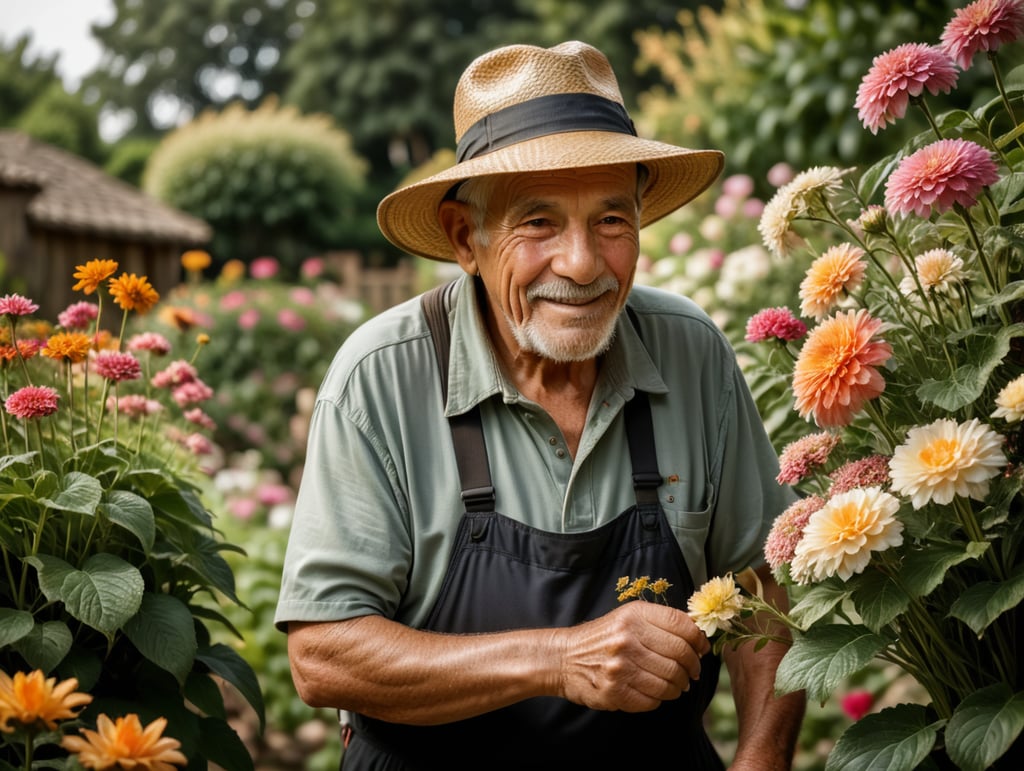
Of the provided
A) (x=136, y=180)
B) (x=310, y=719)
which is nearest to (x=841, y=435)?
(x=310, y=719)

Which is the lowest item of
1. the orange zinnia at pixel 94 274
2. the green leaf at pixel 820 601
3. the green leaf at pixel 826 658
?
the green leaf at pixel 826 658

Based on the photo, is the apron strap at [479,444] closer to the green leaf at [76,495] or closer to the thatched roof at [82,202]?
the green leaf at [76,495]

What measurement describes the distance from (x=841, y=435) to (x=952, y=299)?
26cm

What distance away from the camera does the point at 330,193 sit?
15547 millimetres

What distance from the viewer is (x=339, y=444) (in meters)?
2.03

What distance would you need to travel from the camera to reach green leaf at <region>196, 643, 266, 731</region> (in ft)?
6.41

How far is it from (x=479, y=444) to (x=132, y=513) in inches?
24.9

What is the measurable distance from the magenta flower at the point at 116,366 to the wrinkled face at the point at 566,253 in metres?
0.68

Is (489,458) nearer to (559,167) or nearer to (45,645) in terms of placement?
(559,167)

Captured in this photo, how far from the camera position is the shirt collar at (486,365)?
2117mm

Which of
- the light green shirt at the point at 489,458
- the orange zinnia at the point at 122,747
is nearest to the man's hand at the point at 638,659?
the light green shirt at the point at 489,458

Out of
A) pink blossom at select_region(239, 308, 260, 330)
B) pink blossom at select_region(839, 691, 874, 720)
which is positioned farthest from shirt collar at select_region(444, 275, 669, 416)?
pink blossom at select_region(239, 308, 260, 330)

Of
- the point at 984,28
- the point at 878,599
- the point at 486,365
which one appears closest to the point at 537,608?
the point at 486,365

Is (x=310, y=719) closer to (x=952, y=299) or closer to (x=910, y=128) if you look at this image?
(x=952, y=299)
